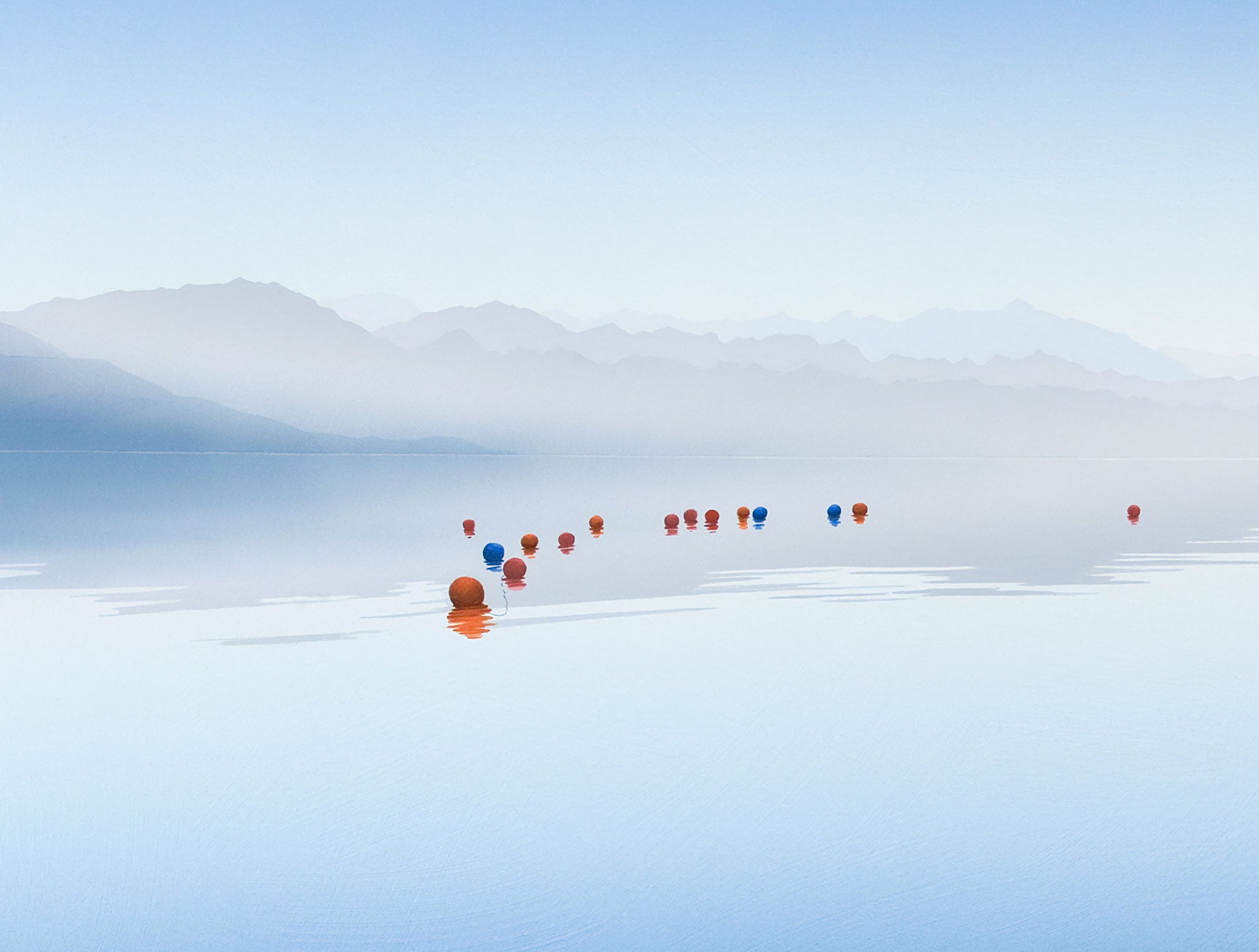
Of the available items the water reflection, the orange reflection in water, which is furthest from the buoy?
the water reflection

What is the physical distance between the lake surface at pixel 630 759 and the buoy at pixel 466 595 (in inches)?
→ 9.4

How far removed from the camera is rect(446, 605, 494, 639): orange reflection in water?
12984 millimetres

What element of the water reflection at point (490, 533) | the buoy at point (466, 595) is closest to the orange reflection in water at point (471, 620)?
the buoy at point (466, 595)

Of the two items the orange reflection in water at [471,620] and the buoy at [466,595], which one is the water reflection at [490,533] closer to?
the buoy at [466,595]

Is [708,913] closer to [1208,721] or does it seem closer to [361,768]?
[361,768]

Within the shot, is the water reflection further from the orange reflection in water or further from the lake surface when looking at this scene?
the orange reflection in water

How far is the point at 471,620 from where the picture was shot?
13.8m

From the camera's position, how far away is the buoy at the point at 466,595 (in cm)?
1475

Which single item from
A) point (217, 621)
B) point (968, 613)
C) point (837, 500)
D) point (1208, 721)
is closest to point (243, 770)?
point (217, 621)

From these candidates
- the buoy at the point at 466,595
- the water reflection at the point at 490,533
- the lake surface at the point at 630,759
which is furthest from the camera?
the water reflection at the point at 490,533

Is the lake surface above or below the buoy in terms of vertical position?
below

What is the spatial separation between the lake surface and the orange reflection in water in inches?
4.1

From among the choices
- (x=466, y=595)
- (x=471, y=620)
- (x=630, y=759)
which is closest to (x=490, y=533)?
(x=466, y=595)

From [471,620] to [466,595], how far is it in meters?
1.01
